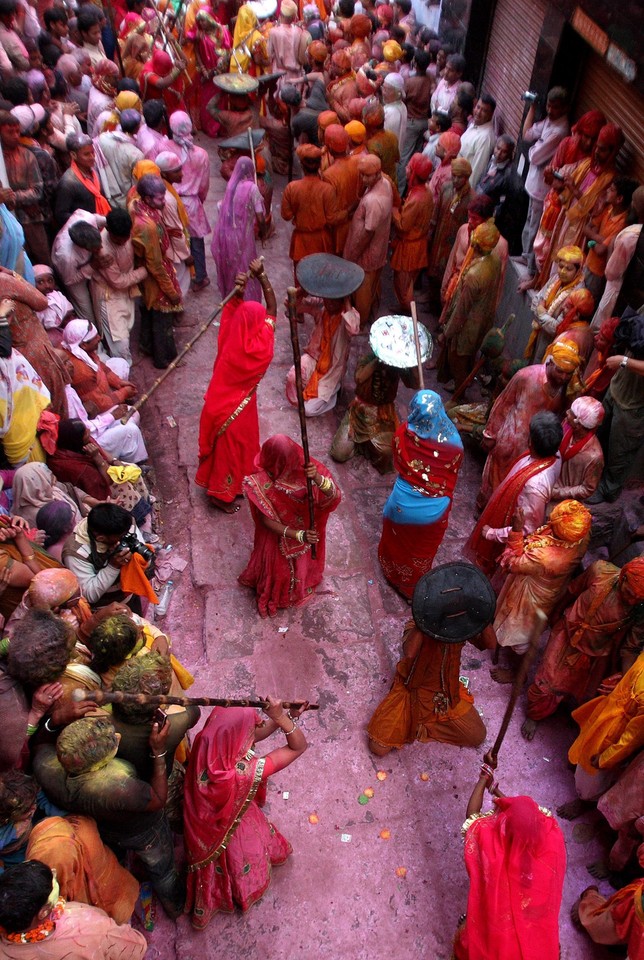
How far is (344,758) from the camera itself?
432 centimetres

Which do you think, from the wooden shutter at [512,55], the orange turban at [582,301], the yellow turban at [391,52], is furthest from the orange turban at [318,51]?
the orange turban at [582,301]

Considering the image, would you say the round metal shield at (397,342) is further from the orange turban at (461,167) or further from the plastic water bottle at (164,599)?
the orange turban at (461,167)

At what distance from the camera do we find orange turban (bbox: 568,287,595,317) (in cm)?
571

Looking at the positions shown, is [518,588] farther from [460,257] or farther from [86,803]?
[460,257]

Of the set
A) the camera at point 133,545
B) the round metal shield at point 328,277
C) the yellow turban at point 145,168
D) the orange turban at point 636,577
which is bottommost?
the camera at point 133,545

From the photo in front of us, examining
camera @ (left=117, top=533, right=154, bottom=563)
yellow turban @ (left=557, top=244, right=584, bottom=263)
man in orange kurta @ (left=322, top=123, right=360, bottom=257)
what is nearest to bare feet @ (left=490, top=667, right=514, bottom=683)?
camera @ (left=117, top=533, right=154, bottom=563)

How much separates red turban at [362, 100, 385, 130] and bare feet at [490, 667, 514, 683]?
20.5 feet

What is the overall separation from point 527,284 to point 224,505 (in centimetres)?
392

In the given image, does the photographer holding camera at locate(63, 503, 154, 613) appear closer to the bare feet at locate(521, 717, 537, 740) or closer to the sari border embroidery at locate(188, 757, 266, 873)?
the sari border embroidery at locate(188, 757, 266, 873)

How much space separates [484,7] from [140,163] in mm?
5830

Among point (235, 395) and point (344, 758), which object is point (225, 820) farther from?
point (235, 395)

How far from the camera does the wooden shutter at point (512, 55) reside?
26.6ft

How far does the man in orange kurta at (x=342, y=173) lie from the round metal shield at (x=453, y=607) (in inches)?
200

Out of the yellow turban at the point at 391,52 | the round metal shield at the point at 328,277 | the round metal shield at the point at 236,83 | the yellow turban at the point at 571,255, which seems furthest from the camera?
the yellow turban at the point at 391,52
